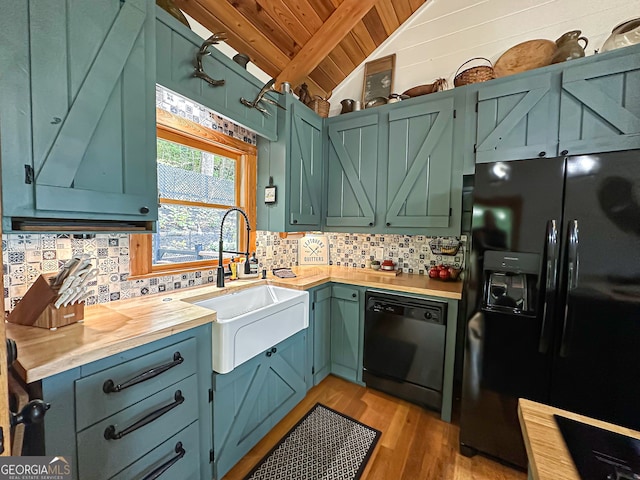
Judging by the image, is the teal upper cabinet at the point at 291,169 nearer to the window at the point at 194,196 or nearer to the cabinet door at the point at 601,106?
the window at the point at 194,196

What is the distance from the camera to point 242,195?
7.39ft

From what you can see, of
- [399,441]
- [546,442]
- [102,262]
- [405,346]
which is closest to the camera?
[546,442]

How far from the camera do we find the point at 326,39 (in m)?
2.33

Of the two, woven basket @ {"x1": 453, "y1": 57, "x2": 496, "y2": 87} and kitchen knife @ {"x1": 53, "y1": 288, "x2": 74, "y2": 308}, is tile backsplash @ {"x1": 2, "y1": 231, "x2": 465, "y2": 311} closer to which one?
kitchen knife @ {"x1": 53, "y1": 288, "x2": 74, "y2": 308}

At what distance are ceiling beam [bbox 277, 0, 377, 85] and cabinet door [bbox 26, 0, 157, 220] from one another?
152cm

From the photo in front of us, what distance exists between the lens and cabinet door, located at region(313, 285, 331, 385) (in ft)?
7.02

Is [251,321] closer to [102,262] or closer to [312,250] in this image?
[102,262]

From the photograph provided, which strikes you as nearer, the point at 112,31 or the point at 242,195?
the point at 112,31

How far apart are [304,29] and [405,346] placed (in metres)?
2.89

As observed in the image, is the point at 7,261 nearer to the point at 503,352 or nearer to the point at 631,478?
the point at 631,478

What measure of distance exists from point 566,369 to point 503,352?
278 mm

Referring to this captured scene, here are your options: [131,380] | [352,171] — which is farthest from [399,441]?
[352,171]

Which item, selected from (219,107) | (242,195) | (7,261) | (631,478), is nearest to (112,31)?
(219,107)

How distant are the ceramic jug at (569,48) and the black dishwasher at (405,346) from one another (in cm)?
188
